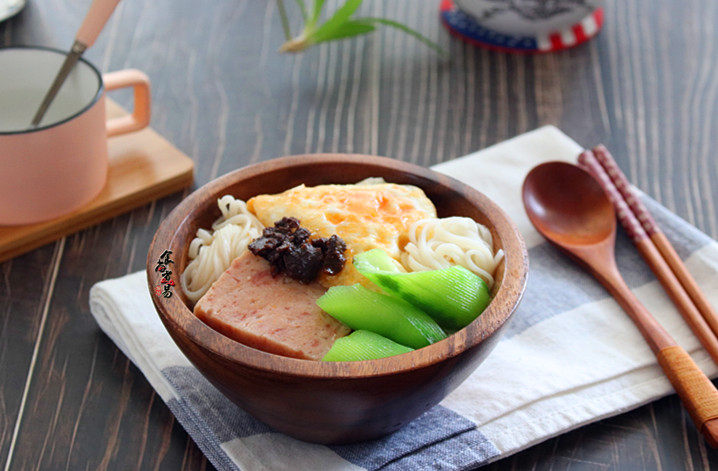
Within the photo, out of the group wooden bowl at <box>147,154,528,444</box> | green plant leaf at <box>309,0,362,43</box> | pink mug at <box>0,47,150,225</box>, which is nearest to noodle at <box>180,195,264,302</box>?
wooden bowl at <box>147,154,528,444</box>

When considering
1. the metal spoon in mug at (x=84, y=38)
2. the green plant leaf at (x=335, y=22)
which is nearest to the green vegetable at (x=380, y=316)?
the metal spoon in mug at (x=84, y=38)

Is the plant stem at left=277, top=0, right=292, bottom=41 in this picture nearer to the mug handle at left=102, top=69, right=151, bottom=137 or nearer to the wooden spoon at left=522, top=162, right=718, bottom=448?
the mug handle at left=102, top=69, right=151, bottom=137

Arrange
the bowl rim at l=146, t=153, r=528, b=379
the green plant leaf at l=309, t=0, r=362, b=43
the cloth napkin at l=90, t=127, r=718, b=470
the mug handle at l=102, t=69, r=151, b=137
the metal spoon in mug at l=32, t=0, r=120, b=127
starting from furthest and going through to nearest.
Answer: the green plant leaf at l=309, t=0, r=362, b=43, the mug handle at l=102, t=69, r=151, b=137, the metal spoon in mug at l=32, t=0, r=120, b=127, the cloth napkin at l=90, t=127, r=718, b=470, the bowl rim at l=146, t=153, r=528, b=379

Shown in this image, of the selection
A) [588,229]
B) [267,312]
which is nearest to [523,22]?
[588,229]

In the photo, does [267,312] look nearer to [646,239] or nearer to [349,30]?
[646,239]

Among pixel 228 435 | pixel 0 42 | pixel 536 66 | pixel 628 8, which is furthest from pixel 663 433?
pixel 0 42

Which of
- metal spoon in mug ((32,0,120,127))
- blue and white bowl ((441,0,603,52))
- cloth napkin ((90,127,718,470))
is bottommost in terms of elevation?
cloth napkin ((90,127,718,470))

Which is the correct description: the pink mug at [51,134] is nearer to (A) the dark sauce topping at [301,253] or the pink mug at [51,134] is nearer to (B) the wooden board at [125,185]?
(B) the wooden board at [125,185]
